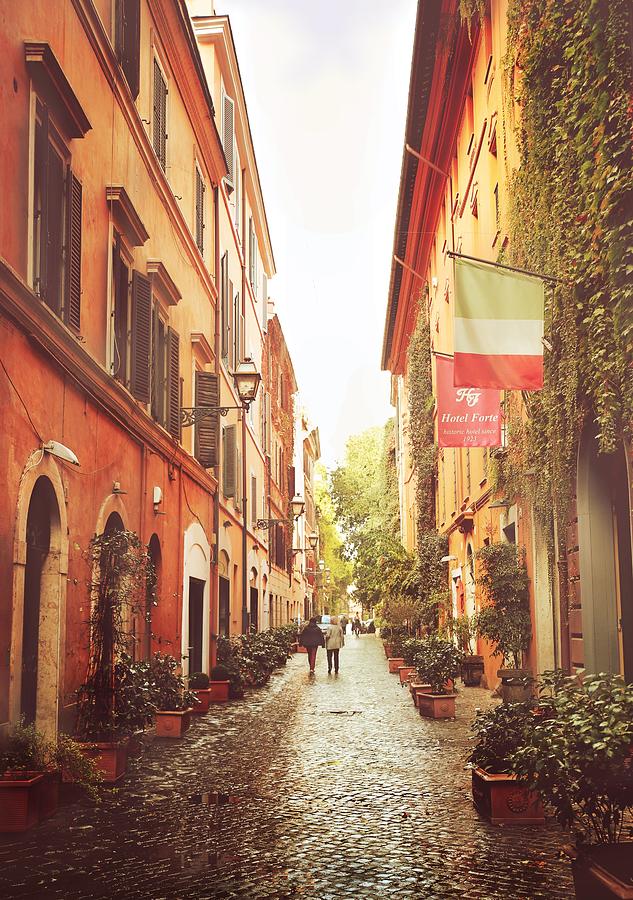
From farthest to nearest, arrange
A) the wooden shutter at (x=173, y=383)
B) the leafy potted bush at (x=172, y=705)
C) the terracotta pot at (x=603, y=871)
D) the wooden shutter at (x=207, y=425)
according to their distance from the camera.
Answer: the wooden shutter at (x=207, y=425) → the wooden shutter at (x=173, y=383) → the leafy potted bush at (x=172, y=705) → the terracotta pot at (x=603, y=871)

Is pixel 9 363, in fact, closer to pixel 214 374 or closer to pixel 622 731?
pixel 622 731

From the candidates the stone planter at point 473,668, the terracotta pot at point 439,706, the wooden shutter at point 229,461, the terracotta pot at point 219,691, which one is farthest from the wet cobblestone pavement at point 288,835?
the wooden shutter at point 229,461

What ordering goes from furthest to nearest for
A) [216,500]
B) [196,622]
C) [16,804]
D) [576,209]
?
[216,500] < [196,622] < [576,209] < [16,804]

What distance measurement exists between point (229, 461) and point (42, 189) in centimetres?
1478

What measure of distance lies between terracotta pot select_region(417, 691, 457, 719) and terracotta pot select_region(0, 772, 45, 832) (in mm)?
8421

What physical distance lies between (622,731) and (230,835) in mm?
3005

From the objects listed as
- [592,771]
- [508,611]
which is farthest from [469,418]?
[592,771]

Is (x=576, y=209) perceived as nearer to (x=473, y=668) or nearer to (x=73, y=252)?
(x=73, y=252)

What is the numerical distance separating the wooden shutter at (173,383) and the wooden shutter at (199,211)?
4034mm

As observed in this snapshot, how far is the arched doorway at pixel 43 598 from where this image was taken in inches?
364

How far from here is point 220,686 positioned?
59.4 feet

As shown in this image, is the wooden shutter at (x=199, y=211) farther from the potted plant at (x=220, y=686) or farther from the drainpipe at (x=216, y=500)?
the potted plant at (x=220, y=686)

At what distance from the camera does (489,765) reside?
7727mm

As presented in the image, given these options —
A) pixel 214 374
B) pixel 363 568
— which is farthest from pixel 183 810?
pixel 363 568
